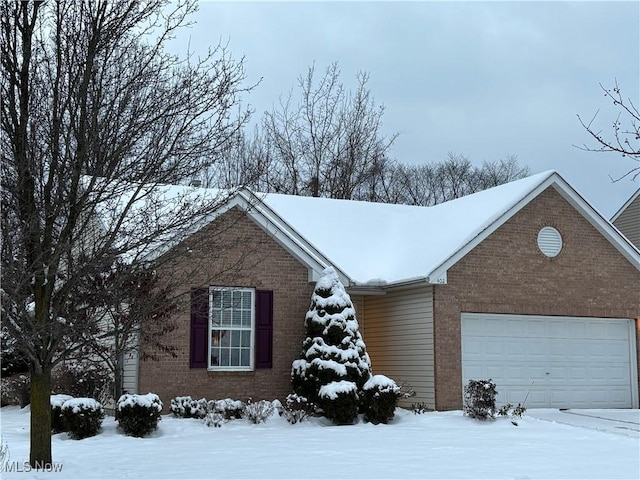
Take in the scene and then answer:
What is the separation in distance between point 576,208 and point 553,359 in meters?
3.75

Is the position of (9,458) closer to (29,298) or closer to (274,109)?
(29,298)

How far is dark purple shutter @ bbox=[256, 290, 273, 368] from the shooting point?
58.3ft

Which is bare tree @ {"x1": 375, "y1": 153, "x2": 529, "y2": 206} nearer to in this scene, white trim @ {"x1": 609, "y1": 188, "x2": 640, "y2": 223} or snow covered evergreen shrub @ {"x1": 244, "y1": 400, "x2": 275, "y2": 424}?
white trim @ {"x1": 609, "y1": 188, "x2": 640, "y2": 223}

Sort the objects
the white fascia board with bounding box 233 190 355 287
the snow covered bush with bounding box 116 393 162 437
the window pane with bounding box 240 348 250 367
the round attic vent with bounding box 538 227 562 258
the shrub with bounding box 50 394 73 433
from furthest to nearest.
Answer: the round attic vent with bounding box 538 227 562 258
the white fascia board with bounding box 233 190 355 287
the window pane with bounding box 240 348 250 367
the shrub with bounding box 50 394 73 433
the snow covered bush with bounding box 116 393 162 437

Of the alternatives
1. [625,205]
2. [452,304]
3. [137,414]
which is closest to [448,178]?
[625,205]

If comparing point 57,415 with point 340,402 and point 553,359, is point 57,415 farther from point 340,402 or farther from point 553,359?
point 553,359

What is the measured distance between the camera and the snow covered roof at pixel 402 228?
61.1ft

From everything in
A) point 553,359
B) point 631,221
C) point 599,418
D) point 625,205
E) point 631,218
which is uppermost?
point 625,205

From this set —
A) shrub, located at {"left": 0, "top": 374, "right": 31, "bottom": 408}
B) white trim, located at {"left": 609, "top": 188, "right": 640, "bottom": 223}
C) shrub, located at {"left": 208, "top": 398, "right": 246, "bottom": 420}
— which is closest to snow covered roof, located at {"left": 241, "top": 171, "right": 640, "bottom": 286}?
shrub, located at {"left": 208, "top": 398, "right": 246, "bottom": 420}

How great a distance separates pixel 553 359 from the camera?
63.9ft

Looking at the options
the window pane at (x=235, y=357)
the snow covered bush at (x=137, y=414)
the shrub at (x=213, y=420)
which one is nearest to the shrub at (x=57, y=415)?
the snow covered bush at (x=137, y=414)

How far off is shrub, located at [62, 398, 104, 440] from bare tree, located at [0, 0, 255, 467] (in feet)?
13.3

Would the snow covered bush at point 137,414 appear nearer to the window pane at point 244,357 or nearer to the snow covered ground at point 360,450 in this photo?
the snow covered ground at point 360,450

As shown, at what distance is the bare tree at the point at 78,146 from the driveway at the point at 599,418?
32.1ft
